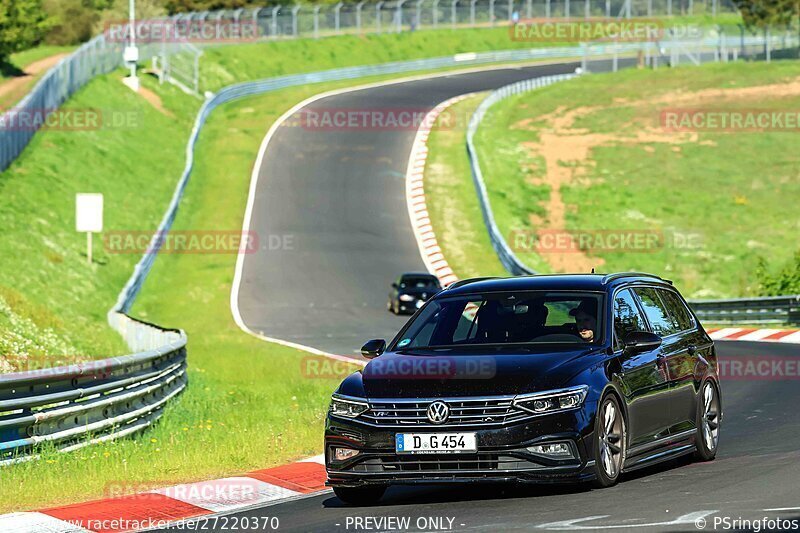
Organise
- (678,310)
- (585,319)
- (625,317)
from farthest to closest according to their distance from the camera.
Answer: (678,310)
(625,317)
(585,319)

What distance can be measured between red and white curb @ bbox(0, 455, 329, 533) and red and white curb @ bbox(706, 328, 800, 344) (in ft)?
62.2

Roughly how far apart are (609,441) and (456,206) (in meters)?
43.7

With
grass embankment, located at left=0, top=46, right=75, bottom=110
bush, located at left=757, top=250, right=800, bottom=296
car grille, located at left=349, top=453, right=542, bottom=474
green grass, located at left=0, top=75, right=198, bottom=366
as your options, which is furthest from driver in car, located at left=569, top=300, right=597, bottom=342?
grass embankment, located at left=0, top=46, right=75, bottom=110

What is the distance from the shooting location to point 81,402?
47.3 feet

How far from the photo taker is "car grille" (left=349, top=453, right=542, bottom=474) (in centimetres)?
1012

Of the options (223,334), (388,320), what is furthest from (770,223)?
(223,334)

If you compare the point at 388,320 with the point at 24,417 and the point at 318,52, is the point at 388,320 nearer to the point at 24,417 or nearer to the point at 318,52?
the point at 24,417

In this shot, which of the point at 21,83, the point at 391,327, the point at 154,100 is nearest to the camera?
the point at 391,327

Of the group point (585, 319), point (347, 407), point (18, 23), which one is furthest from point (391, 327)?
point (18, 23)

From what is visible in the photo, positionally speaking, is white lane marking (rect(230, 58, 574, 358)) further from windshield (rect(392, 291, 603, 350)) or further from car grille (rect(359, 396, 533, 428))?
car grille (rect(359, 396, 533, 428))

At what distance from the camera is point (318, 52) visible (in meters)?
89.9

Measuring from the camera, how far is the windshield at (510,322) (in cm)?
1132

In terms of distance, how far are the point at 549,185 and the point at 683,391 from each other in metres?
46.0

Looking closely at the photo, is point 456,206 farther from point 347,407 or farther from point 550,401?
point 550,401
